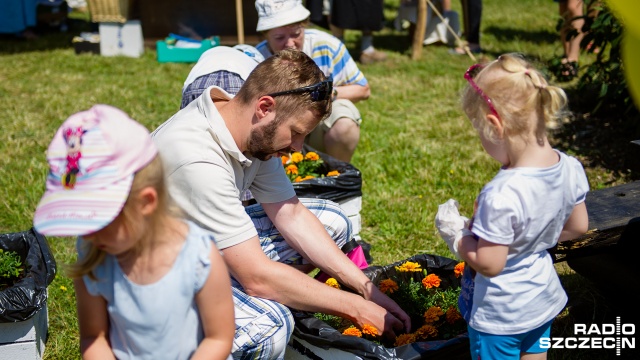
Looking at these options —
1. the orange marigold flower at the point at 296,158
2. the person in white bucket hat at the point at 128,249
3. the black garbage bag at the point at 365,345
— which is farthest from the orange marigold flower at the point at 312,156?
the person in white bucket hat at the point at 128,249

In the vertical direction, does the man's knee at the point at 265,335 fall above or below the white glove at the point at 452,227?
below

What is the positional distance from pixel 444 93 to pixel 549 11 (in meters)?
4.59

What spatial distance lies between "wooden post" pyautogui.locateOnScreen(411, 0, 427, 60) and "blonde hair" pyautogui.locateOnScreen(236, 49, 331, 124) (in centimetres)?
558

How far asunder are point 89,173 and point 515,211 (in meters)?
1.08

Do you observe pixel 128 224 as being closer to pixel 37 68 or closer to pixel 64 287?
pixel 64 287

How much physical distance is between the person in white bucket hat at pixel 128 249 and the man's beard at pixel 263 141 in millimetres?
658

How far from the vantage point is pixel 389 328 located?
257cm

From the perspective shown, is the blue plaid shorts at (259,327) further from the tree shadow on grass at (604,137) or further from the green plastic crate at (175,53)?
the green plastic crate at (175,53)

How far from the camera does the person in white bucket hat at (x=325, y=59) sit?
390 cm

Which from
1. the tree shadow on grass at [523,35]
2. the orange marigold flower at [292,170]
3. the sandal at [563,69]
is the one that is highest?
the orange marigold flower at [292,170]

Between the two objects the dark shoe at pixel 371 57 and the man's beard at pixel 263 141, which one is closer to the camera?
the man's beard at pixel 263 141

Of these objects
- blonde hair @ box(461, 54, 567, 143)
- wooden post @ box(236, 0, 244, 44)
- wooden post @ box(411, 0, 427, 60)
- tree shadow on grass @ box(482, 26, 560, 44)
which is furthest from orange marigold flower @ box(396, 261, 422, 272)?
tree shadow on grass @ box(482, 26, 560, 44)

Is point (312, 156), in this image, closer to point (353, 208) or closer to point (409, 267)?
point (353, 208)

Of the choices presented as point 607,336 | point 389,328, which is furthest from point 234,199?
point 607,336
